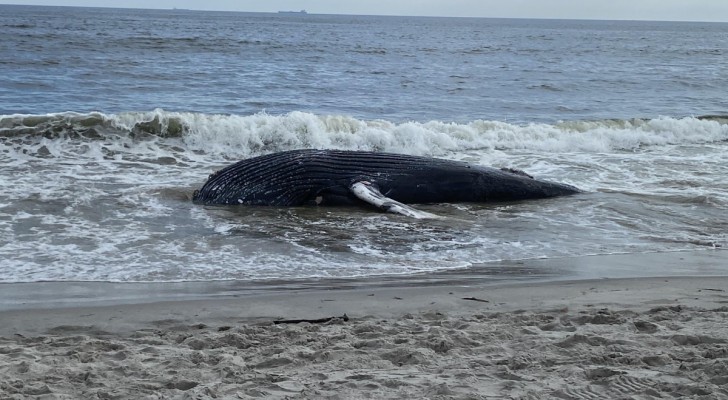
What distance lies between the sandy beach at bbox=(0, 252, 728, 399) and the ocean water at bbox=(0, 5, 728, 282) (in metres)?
1.01

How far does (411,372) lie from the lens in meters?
4.35

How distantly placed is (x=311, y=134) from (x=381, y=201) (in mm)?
6695

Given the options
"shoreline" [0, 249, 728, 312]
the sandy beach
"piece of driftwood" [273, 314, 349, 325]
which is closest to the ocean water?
"shoreline" [0, 249, 728, 312]

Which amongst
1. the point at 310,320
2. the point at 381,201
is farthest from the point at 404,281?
the point at 381,201

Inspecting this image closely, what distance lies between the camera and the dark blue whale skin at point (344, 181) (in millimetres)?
9633

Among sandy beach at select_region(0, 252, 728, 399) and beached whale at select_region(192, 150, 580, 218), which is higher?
beached whale at select_region(192, 150, 580, 218)

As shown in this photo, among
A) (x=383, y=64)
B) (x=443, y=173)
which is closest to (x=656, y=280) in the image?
(x=443, y=173)

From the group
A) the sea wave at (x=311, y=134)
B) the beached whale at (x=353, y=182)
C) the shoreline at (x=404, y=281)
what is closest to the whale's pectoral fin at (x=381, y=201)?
the beached whale at (x=353, y=182)

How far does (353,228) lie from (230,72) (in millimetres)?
21675

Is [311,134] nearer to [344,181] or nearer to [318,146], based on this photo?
[318,146]

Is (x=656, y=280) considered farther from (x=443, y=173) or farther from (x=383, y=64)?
(x=383, y=64)

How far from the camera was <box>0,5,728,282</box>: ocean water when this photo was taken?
7.64 meters

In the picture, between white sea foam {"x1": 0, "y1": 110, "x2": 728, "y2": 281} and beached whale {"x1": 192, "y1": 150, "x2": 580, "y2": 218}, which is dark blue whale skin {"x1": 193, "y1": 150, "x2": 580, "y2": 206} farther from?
white sea foam {"x1": 0, "y1": 110, "x2": 728, "y2": 281}

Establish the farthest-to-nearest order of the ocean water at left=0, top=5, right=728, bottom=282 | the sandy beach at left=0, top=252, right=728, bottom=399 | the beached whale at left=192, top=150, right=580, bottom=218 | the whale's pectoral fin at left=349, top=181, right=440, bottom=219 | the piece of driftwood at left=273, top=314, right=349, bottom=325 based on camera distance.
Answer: the beached whale at left=192, top=150, right=580, bottom=218, the whale's pectoral fin at left=349, top=181, right=440, bottom=219, the ocean water at left=0, top=5, right=728, bottom=282, the piece of driftwood at left=273, top=314, right=349, bottom=325, the sandy beach at left=0, top=252, right=728, bottom=399
